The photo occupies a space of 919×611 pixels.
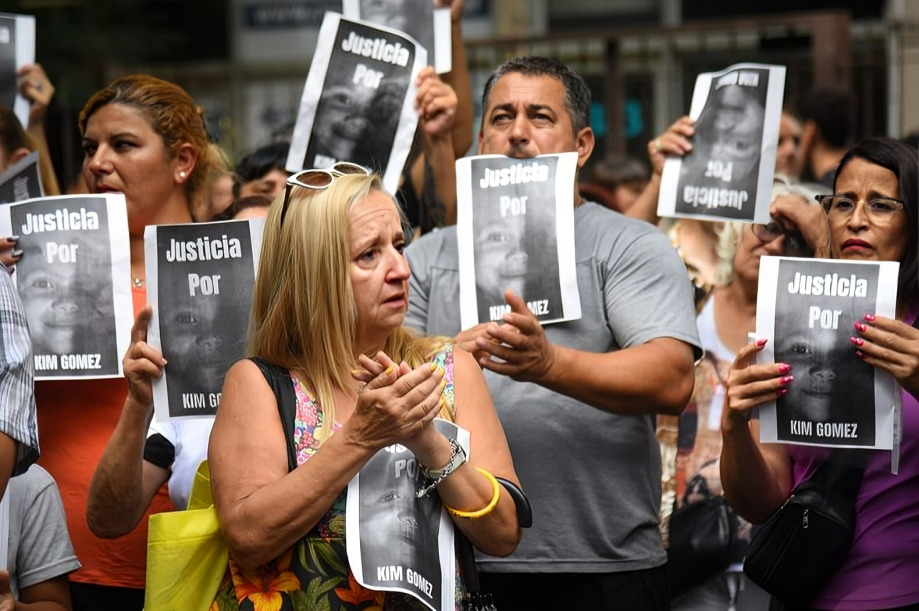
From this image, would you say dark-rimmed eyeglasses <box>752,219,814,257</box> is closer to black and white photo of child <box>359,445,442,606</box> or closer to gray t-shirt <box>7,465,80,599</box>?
black and white photo of child <box>359,445,442,606</box>

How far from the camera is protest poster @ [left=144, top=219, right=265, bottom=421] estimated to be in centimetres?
361

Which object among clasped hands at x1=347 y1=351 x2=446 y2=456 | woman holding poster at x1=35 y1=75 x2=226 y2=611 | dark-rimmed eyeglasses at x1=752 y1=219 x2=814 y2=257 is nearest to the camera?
clasped hands at x1=347 y1=351 x2=446 y2=456

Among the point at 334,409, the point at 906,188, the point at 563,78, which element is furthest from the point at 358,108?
the point at 906,188

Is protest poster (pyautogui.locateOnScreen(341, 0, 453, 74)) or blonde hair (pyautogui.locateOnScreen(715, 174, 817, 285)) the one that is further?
blonde hair (pyautogui.locateOnScreen(715, 174, 817, 285))

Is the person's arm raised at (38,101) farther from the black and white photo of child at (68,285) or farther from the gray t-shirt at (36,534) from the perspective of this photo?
the gray t-shirt at (36,534)

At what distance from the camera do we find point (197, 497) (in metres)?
3.23

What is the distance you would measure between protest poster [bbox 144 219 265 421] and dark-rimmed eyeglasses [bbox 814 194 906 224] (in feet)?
4.77

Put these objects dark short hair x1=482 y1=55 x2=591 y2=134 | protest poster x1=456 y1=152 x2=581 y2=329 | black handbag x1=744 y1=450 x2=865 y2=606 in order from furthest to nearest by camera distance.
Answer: dark short hair x1=482 y1=55 x2=591 y2=134 → protest poster x1=456 y1=152 x2=581 y2=329 → black handbag x1=744 y1=450 x2=865 y2=606

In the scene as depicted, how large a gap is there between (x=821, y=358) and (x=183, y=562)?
1.50 m

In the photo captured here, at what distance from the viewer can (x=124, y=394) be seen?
13.1 feet

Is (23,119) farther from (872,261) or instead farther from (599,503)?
(872,261)

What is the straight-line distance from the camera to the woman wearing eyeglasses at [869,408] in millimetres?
3295

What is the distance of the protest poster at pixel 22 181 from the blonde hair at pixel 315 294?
131 centimetres

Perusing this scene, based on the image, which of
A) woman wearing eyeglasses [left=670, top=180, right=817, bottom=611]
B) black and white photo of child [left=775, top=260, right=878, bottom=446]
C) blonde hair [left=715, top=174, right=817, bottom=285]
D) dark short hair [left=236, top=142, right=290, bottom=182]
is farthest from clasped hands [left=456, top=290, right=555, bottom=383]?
dark short hair [left=236, top=142, right=290, bottom=182]
